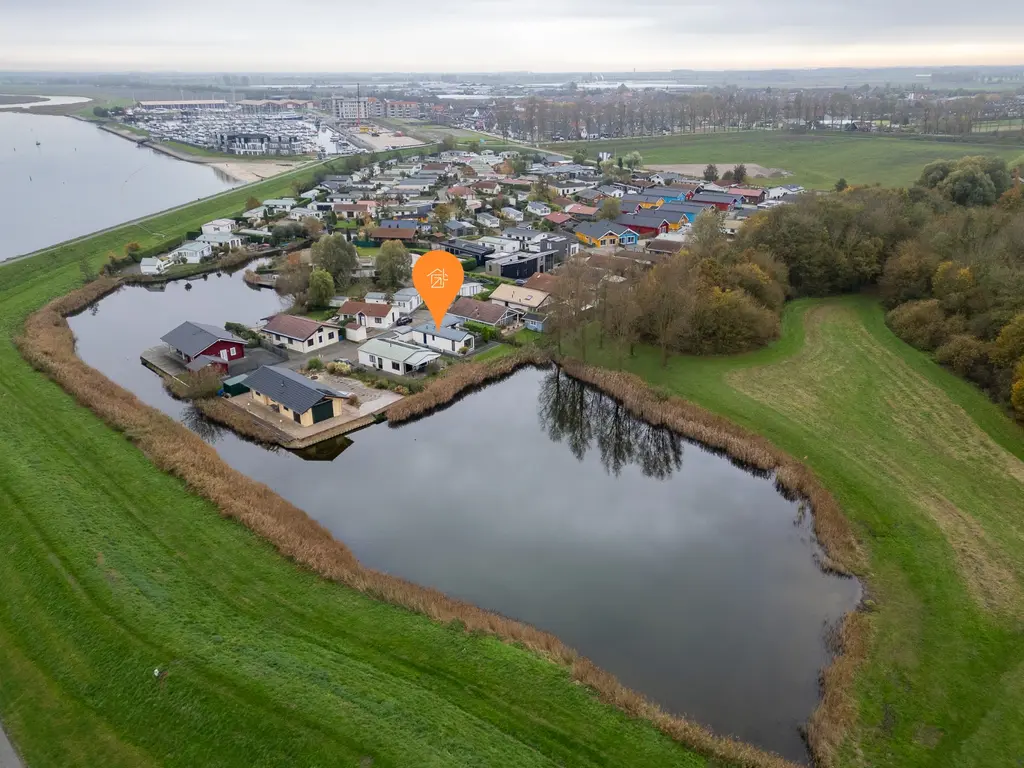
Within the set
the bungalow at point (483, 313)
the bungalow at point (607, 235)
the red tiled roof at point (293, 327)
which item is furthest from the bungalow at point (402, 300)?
the bungalow at point (607, 235)

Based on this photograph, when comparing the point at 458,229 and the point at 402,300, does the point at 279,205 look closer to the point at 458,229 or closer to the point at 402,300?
the point at 458,229

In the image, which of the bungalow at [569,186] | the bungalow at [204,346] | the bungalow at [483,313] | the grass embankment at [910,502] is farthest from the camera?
the bungalow at [569,186]

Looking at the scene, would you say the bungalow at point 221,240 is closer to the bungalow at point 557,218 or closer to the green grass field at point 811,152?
the bungalow at point 557,218

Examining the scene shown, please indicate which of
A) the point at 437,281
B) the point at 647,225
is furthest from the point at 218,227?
the point at 647,225

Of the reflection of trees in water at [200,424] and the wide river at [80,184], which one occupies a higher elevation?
the wide river at [80,184]

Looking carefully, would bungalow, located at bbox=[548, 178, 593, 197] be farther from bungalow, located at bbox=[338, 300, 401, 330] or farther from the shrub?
the shrub

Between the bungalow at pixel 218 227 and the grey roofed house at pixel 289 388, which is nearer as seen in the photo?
the grey roofed house at pixel 289 388
